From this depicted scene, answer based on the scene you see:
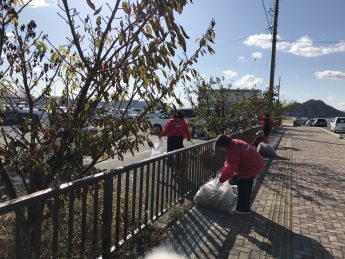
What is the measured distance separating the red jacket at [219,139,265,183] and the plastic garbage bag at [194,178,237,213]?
0.33m

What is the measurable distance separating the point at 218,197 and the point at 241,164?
605 millimetres

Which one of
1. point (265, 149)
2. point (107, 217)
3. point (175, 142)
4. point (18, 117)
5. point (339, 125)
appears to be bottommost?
point (339, 125)

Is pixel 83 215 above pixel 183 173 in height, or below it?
above

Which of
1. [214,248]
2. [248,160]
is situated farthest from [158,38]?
[248,160]

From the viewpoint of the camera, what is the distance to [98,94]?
3549mm

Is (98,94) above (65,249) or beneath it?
above

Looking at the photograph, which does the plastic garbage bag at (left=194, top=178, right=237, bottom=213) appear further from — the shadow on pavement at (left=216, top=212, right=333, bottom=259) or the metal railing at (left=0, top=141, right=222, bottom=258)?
the metal railing at (left=0, top=141, right=222, bottom=258)

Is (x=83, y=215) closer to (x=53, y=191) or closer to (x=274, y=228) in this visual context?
(x=53, y=191)

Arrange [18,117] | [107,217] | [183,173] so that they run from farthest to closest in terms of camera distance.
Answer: [183,173]
[107,217]
[18,117]

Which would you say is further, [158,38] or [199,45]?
[199,45]

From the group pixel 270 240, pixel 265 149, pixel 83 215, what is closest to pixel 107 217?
pixel 83 215

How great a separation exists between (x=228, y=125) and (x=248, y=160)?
630cm

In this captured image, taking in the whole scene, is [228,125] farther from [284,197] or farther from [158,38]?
[158,38]

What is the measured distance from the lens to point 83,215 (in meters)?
3.56
